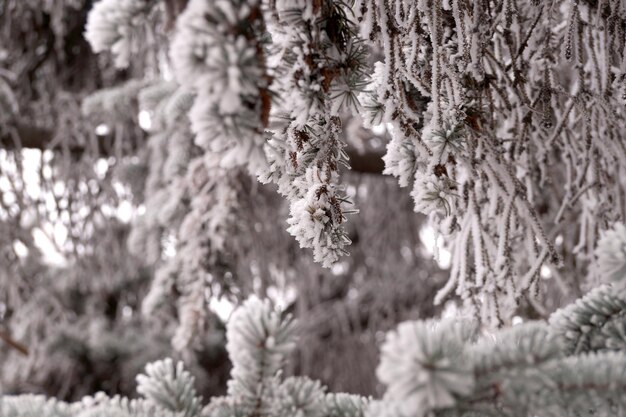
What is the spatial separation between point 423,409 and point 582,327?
1.13 feet

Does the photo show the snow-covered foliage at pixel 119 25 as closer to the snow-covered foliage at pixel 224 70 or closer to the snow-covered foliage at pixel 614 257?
the snow-covered foliage at pixel 224 70

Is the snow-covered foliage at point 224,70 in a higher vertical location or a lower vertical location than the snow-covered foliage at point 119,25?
lower

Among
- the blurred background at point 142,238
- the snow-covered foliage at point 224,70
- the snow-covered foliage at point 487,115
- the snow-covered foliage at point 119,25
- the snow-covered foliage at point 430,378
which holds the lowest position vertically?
the snow-covered foliage at point 430,378

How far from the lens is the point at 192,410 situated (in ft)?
2.73

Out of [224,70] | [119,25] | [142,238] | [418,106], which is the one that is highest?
[142,238]

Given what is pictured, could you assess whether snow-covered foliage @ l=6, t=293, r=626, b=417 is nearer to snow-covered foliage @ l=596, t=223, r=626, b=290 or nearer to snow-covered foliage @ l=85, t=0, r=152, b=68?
snow-covered foliage @ l=596, t=223, r=626, b=290

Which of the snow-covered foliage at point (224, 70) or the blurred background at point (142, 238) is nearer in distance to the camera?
the snow-covered foliage at point (224, 70)

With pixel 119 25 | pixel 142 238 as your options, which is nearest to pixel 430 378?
pixel 119 25

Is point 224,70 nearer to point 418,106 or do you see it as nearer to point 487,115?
point 418,106

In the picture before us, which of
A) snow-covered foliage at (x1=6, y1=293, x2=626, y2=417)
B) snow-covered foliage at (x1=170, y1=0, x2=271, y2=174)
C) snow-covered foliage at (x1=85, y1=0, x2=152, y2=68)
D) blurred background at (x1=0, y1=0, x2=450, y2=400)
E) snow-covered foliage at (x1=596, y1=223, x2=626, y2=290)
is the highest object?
blurred background at (x1=0, y1=0, x2=450, y2=400)

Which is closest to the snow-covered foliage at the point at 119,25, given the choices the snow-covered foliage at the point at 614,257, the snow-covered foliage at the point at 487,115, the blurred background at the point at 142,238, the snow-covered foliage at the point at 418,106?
the snow-covered foliage at the point at 418,106

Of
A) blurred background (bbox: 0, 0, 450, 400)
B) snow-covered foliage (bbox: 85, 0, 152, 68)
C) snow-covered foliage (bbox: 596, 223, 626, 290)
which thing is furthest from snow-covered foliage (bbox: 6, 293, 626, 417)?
blurred background (bbox: 0, 0, 450, 400)

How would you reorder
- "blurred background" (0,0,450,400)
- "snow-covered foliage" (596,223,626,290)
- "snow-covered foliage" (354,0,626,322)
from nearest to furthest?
"snow-covered foliage" (596,223,626,290)
"snow-covered foliage" (354,0,626,322)
"blurred background" (0,0,450,400)

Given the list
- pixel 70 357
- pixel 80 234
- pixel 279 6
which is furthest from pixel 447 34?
pixel 70 357
